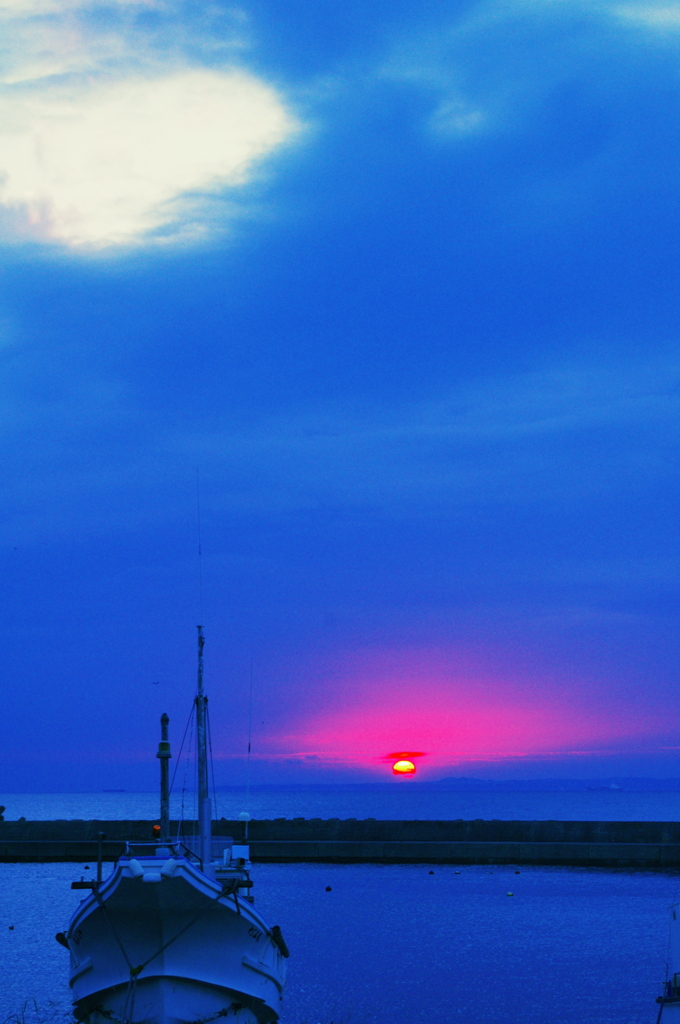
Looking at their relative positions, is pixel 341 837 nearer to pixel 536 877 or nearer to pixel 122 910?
pixel 536 877

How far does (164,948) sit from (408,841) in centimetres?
4797

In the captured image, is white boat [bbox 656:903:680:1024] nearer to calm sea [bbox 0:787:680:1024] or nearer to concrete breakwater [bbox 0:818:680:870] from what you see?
calm sea [bbox 0:787:680:1024]

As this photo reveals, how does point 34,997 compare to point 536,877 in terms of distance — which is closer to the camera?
point 34,997

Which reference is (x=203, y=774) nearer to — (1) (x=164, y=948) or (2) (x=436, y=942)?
(1) (x=164, y=948)

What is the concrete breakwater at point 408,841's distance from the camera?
202 ft

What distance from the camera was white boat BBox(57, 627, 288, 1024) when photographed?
18.9 m

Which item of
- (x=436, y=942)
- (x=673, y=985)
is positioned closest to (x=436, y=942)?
(x=436, y=942)

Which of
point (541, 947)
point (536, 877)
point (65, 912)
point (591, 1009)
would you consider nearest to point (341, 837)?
point (536, 877)

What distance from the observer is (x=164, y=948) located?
19.3 metres

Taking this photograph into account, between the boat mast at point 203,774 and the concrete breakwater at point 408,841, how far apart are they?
139 feet

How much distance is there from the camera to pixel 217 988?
65.2 ft

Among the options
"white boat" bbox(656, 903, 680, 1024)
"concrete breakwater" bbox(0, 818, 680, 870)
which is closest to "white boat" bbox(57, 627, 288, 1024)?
"white boat" bbox(656, 903, 680, 1024)

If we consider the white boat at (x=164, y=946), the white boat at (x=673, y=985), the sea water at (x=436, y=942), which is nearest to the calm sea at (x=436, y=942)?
the sea water at (x=436, y=942)

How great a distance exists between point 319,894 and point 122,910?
3691 cm
